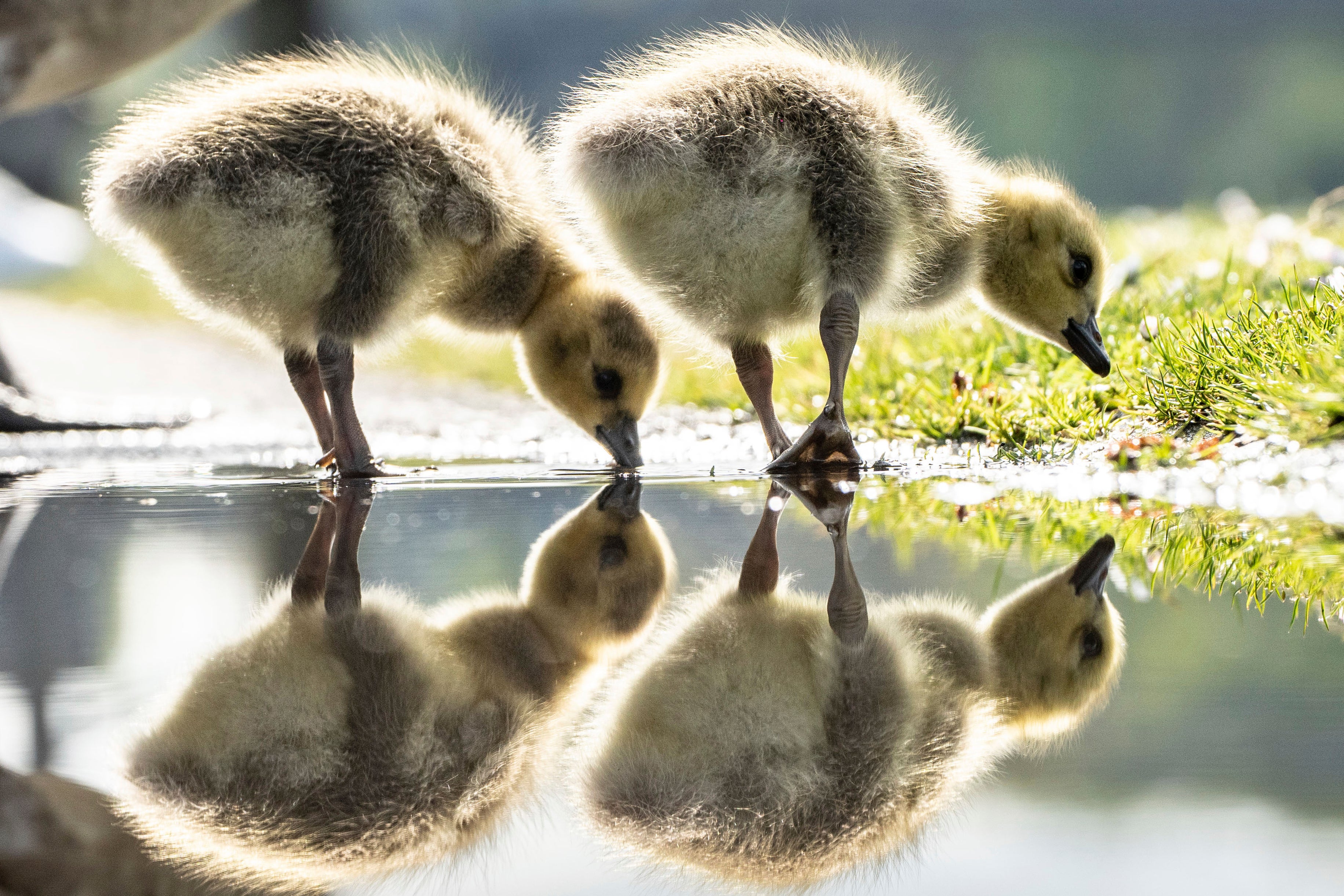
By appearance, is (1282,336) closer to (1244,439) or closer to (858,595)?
(1244,439)

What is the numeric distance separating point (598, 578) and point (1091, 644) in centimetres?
80

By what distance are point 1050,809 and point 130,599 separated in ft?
4.46

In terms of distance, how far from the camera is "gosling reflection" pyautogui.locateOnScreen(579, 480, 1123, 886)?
3.54ft

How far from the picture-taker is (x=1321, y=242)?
188 inches

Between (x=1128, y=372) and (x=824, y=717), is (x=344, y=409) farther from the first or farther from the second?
(x=824, y=717)

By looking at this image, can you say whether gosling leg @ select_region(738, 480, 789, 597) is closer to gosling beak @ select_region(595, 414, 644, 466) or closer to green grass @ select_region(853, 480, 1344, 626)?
green grass @ select_region(853, 480, 1344, 626)

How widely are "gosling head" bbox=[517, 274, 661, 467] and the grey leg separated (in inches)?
27.8

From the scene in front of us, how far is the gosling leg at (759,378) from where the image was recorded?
339 centimetres

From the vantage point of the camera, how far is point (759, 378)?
3420mm

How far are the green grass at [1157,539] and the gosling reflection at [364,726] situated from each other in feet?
1.82

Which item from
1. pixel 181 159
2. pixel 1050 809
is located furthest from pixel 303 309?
pixel 1050 809

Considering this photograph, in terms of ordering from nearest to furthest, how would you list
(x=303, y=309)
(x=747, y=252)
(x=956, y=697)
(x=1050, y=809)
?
1. (x=1050, y=809)
2. (x=956, y=697)
3. (x=747, y=252)
4. (x=303, y=309)

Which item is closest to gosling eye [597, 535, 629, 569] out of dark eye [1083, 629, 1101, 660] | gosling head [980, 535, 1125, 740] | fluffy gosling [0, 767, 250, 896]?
gosling head [980, 535, 1125, 740]

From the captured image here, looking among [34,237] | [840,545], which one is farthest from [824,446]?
[34,237]
